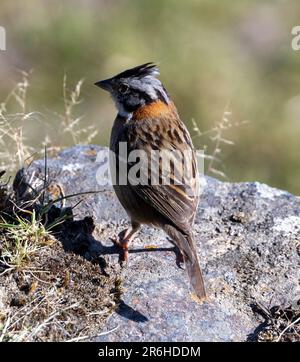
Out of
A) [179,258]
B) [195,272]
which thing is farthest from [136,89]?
[195,272]

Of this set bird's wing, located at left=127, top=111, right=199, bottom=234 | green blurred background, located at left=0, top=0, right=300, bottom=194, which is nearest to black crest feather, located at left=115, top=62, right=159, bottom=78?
bird's wing, located at left=127, top=111, right=199, bottom=234

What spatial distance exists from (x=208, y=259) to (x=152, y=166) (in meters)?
0.80

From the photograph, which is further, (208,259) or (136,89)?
(136,89)

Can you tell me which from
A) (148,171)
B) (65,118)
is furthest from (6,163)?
(148,171)

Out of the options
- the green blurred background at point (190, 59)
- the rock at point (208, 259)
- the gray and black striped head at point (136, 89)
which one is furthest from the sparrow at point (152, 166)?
the green blurred background at point (190, 59)

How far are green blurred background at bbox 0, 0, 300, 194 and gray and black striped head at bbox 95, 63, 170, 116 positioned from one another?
3050 millimetres

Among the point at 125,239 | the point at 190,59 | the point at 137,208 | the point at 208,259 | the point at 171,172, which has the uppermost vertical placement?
the point at 171,172

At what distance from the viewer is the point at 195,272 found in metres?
5.64

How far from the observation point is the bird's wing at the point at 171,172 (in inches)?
238

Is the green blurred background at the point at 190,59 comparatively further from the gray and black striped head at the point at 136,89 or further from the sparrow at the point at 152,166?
the sparrow at the point at 152,166

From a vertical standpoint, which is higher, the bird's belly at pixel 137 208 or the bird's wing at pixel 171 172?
the bird's wing at pixel 171 172

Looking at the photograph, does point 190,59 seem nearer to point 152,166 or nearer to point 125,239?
point 152,166

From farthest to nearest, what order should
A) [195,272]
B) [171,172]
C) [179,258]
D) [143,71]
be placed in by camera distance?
1. [143,71]
2. [171,172]
3. [179,258]
4. [195,272]
